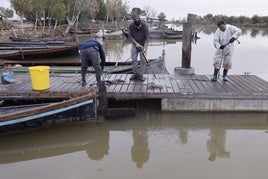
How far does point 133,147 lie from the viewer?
203 inches

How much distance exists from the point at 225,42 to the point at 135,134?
9.91ft

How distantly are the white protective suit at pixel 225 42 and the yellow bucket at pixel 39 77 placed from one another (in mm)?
3766

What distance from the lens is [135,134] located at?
5.67 meters

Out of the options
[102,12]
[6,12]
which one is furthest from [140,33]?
[102,12]

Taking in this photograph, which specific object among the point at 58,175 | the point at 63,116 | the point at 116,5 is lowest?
the point at 58,175

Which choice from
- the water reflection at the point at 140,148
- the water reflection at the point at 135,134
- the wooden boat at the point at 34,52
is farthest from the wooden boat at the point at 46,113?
the wooden boat at the point at 34,52

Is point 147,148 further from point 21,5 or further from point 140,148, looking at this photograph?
point 21,5

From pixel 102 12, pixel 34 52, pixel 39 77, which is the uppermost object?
pixel 102 12

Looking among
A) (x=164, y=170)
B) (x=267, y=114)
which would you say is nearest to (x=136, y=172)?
(x=164, y=170)

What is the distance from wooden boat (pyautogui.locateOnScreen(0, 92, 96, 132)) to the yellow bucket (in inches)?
24.4

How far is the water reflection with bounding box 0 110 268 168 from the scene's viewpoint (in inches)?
194

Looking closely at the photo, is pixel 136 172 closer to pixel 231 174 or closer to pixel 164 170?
pixel 164 170

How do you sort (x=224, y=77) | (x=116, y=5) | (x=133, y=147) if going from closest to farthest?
(x=133, y=147)
(x=224, y=77)
(x=116, y=5)

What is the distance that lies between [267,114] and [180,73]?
2.63 m
